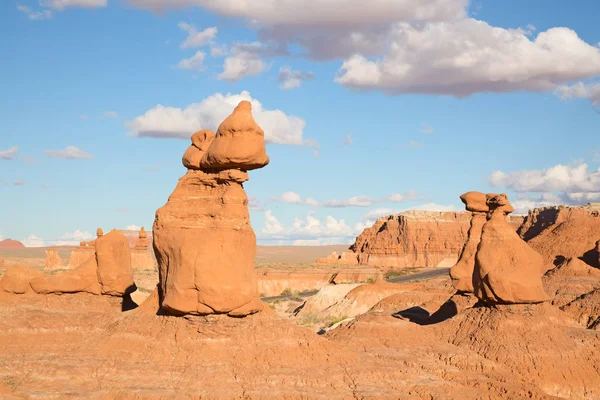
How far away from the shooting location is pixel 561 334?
26297 millimetres

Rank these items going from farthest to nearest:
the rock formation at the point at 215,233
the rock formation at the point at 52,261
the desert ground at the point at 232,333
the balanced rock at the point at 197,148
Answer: the rock formation at the point at 52,261 → the balanced rock at the point at 197,148 → the rock formation at the point at 215,233 → the desert ground at the point at 232,333

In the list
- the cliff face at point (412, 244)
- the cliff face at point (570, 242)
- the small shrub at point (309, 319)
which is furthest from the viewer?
the cliff face at point (412, 244)

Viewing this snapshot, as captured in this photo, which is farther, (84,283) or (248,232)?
(84,283)

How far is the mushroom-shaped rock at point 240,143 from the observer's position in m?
20.6

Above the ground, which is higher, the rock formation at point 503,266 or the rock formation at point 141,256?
the rock formation at point 503,266

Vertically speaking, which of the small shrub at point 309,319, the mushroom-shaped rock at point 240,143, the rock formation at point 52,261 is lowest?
the small shrub at point 309,319

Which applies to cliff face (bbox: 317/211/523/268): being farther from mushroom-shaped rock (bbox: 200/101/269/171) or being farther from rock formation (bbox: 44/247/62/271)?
mushroom-shaped rock (bbox: 200/101/269/171)

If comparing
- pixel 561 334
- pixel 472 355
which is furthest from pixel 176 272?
pixel 561 334

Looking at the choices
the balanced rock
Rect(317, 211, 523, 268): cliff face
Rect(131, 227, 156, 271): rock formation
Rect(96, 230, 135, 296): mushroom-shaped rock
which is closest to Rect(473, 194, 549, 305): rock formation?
the balanced rock

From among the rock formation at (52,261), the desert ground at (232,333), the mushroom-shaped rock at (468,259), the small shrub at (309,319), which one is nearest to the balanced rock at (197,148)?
the desert ground at (232,333)

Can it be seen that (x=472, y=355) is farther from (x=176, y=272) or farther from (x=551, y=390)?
(x=176, y=272)

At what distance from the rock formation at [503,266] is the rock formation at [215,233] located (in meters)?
9.86

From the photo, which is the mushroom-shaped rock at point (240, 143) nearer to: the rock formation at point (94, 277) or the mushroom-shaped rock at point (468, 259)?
the rock formation at point (94, 277)

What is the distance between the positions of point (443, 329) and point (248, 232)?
32.4ft
